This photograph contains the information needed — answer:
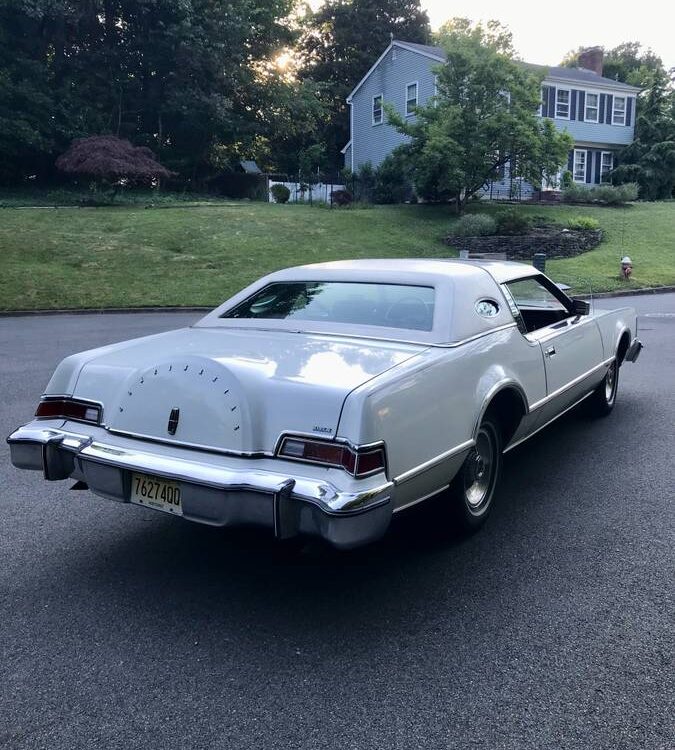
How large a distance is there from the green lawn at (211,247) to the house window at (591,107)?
11138mm

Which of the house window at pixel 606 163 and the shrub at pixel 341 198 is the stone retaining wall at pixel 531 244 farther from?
the house window at pixel 606 163

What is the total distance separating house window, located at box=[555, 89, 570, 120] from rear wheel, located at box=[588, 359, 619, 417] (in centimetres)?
3447

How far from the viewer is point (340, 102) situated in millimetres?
50062

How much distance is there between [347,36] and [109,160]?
3072 centimetres

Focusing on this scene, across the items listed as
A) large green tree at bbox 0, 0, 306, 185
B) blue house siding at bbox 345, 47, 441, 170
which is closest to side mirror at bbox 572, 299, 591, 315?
blue house siding at bbox 345, 47, 441, 170

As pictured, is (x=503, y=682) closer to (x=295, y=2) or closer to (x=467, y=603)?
(x=467, y=603)

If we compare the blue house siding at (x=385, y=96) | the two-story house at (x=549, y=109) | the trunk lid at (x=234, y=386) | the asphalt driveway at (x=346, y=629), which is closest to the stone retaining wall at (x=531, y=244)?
the two-story house at (x=549, y=109)

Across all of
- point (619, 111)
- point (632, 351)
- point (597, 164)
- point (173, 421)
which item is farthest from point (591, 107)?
point (173, 421)

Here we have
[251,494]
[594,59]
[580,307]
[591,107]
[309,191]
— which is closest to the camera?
[251,494]

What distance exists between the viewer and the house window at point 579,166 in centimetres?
3847

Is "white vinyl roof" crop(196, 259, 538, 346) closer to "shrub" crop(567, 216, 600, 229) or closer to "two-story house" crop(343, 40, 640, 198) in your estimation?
"shrub" crop(567, 216, 600, 229)

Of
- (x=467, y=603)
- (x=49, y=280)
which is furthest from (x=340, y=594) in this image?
(x=49, y=280)

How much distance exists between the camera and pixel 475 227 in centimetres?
2409

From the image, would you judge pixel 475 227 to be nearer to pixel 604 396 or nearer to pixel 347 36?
pixel 604 396
